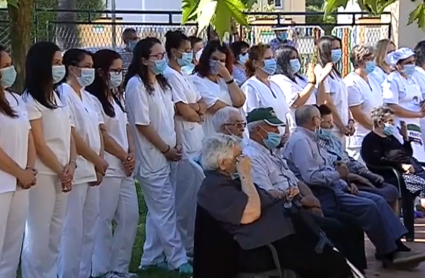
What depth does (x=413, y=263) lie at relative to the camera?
6.98m

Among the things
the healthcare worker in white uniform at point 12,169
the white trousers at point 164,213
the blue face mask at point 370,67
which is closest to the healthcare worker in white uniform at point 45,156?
the healthcare worker in white uniform at point 12,169

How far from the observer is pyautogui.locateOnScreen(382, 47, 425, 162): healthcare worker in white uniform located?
29.3ft

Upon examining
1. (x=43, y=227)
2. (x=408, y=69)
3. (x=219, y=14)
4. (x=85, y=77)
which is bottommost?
(x=43, y=227)

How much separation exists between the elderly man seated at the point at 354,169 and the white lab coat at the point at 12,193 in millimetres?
2828

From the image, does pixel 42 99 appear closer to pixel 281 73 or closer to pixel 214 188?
pixel 214 188

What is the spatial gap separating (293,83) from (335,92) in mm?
492

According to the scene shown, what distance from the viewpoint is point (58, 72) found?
221 inches

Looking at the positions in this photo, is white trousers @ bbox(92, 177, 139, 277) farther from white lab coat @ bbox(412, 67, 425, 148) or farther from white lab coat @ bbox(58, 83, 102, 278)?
white lab coat @ bbox(412, 67, 425, 148)

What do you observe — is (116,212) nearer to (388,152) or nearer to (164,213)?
(164,213)

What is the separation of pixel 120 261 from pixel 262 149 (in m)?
1.41

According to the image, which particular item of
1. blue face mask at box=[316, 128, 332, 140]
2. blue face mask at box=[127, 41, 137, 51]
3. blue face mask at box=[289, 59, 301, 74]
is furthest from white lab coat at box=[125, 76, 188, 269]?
blue face mask at box=[127, 41, 137, 51]

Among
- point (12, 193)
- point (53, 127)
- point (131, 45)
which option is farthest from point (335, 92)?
point (12, 193)

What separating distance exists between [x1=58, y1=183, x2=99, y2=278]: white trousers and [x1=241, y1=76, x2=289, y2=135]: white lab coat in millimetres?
2106

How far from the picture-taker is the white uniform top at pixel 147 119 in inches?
259
